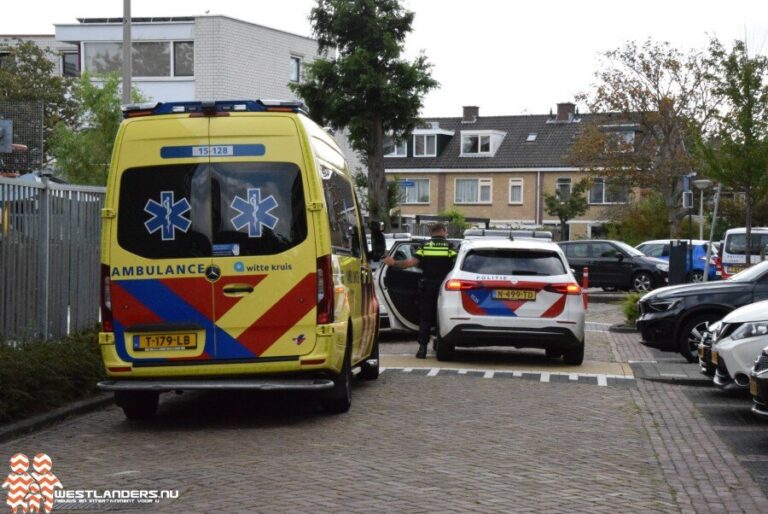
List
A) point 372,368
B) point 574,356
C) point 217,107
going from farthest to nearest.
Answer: point 574,356 < point 372,368 < point 217,107

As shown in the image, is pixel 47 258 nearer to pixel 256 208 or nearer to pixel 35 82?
pixel 256 208

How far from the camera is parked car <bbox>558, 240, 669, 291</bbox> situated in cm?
3659

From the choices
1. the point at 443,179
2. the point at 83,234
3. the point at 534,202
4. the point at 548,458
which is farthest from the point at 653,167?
the point at 548,458

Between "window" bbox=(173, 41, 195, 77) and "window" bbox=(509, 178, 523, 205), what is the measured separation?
27437 millimetres

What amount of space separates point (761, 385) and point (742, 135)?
20.7 meters

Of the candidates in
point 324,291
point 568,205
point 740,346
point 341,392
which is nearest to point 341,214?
point 324,291

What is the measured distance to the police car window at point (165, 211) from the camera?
1062 cm

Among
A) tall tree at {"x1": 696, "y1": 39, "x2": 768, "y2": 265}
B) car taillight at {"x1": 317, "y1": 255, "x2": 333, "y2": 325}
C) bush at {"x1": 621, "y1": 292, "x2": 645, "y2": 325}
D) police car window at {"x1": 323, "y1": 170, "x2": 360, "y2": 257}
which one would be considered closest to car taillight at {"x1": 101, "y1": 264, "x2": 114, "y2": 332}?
car taillight at {"x1": 317, "y1": 255, "x2": 333, "y2": 325}

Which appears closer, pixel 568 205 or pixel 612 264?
pixel 612 264

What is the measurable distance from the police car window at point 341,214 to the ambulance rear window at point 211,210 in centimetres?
44

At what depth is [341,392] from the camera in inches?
447

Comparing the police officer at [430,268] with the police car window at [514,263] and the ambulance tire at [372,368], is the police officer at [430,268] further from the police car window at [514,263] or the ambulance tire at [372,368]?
the ambulance tire at [372,368]

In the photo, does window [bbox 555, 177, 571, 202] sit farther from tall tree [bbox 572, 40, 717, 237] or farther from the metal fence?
the metal fence

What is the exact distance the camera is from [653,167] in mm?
59188
